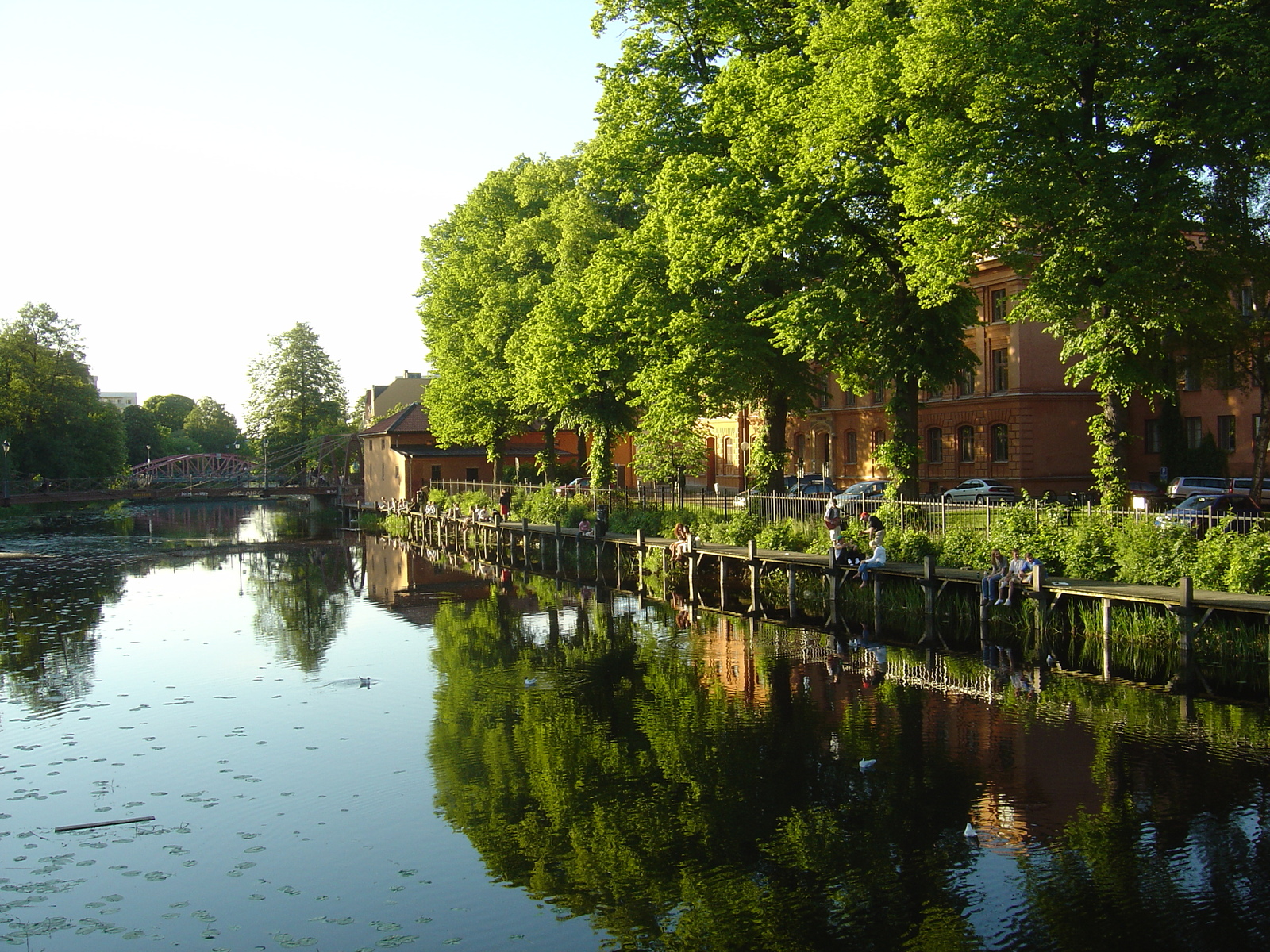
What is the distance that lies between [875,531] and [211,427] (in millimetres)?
131642

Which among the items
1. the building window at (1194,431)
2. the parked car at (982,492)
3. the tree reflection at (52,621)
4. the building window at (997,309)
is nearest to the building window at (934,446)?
the building window at (997,309)

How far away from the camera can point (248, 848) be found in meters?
11.9

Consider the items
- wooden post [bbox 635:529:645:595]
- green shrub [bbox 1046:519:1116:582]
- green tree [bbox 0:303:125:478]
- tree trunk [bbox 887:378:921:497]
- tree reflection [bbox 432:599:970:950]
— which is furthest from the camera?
green tree [bbox 0:303:125:478]

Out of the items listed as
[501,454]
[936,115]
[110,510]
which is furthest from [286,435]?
[936,115]

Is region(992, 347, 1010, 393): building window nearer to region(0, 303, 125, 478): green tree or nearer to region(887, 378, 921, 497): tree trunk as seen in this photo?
region(887, 378, 921, 497): tree trunk

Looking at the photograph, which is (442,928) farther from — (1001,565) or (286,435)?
(286,435)

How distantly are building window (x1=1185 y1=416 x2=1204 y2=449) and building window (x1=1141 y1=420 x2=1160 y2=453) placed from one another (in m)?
1.23

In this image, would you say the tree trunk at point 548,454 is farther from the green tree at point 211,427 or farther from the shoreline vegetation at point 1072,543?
the green tree at point 211,427

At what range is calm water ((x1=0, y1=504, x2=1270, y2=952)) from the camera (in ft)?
32.8

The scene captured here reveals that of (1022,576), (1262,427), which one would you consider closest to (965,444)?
(1262,427)

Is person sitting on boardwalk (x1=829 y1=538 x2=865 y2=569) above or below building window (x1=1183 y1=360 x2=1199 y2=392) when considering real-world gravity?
below

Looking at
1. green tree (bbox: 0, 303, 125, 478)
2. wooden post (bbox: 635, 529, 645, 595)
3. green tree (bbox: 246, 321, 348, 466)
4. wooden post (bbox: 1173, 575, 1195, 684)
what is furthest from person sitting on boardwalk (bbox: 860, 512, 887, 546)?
green tree (bbox: 246, 321, 348, 466)

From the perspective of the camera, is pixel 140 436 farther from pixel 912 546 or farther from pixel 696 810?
pixel 696 810

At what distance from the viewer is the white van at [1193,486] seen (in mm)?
38619
